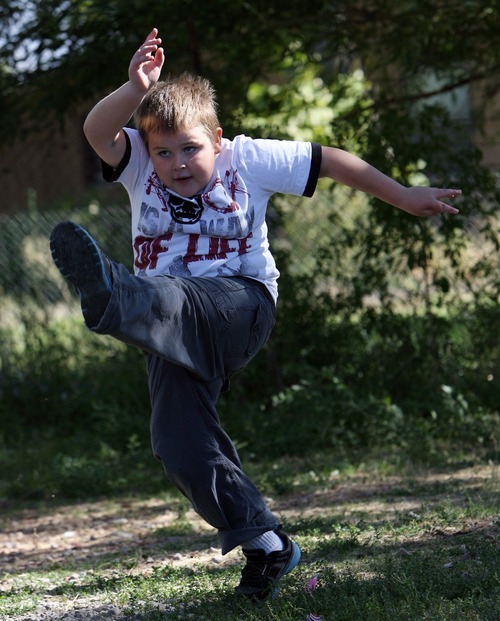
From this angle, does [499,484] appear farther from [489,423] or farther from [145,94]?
[145,94]

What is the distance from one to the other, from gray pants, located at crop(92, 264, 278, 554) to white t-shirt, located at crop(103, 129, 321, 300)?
0.11 meters

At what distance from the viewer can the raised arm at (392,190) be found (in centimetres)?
349

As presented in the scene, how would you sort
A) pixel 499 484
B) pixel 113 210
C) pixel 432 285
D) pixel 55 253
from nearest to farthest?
pixel 55 253 < pixel 499 484 < pixel 432 285 < pixel 113 210

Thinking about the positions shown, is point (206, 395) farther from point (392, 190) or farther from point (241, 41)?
point (241, 41)

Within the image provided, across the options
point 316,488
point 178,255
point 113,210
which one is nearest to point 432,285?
point 316,488

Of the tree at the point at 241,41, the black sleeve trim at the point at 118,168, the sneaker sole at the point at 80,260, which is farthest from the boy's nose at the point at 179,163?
the tree at the point at 241,41

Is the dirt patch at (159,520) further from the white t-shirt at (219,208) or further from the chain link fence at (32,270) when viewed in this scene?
the chain link fence at (32,270)

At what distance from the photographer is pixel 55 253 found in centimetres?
295

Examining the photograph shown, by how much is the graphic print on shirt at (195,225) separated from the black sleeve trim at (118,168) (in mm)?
125

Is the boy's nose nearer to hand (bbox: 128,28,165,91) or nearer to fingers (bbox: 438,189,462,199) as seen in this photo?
hand (bbox: 128,28,165,91)

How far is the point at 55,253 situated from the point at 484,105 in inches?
209

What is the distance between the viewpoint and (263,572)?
347cm

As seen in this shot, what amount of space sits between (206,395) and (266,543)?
0.57 meters

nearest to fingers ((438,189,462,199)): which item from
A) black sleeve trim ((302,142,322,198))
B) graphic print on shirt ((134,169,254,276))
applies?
black sleeve trim ((302,142,322,198))
